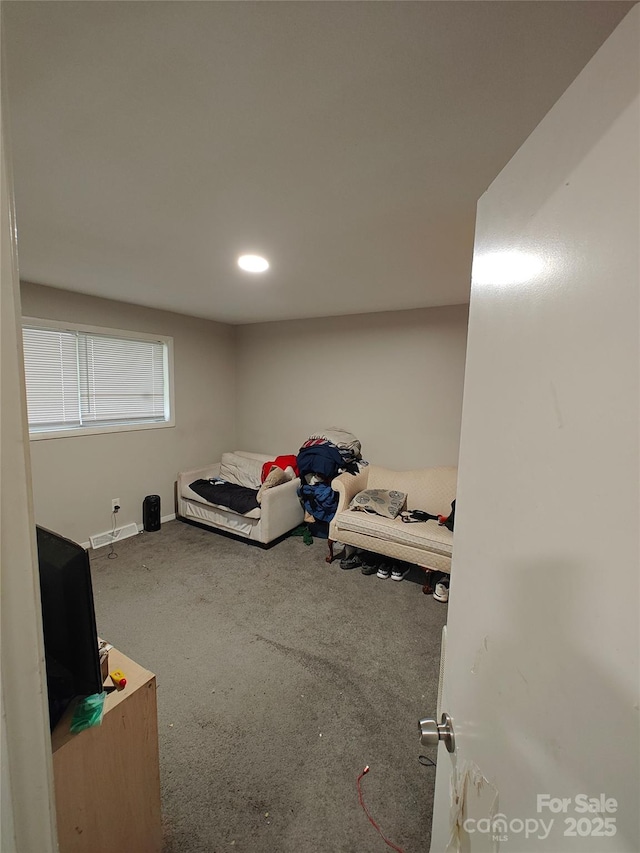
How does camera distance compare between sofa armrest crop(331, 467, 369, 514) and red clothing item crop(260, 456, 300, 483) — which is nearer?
sofa armrest crop(331, 467, 369, 514)

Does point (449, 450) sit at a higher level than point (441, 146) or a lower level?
lower

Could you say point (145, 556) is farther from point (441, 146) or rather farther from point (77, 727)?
point (441, 146)

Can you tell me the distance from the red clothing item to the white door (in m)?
3.30

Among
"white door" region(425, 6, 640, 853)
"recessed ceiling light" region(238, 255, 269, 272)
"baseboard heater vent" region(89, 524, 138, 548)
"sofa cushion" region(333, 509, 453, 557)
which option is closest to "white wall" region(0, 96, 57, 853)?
"white door" region(425, 6, 640, 853)

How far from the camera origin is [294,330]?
4.21 m

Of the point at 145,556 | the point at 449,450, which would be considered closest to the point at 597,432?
the point at 449,450

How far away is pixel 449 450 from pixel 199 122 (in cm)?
317

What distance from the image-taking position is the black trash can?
3629 mm

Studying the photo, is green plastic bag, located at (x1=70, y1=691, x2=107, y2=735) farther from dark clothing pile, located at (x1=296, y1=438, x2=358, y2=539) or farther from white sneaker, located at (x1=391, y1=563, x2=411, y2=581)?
dark clothing pile, located at (x1=296, y1=438, x2=358, y2=539)

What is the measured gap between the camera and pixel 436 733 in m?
0.76

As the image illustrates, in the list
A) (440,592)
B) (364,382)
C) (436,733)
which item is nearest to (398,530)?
(440,592)

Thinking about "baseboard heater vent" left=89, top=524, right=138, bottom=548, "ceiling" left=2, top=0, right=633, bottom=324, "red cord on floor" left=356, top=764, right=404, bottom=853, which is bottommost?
"red cord on floor" left=356, top=764, right=404, bottom=853

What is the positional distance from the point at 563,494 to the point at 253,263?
86.3 inches

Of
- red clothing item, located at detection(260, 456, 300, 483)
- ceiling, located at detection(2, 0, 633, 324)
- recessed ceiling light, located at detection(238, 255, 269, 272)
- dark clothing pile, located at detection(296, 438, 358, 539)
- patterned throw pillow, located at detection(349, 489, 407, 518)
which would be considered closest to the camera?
ceiling, located at detection(2, 0, 633, 324)
